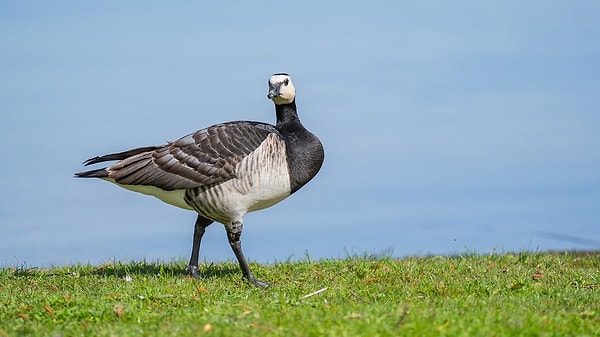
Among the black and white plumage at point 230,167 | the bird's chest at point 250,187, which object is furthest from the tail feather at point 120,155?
the bird's chest at point 250,187

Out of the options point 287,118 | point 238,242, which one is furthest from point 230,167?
point 287,118

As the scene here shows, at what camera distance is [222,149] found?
1272cm

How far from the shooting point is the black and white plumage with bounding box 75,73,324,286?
12.6 m

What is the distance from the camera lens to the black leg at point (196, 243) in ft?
44.4

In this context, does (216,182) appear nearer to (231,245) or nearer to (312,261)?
(231,245)

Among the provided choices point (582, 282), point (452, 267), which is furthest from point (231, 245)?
point (582, 282)

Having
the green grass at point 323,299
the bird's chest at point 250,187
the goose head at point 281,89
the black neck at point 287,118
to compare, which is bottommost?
the green grass at point 323,299

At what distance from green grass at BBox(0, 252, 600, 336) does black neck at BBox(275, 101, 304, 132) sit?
7.33 feet

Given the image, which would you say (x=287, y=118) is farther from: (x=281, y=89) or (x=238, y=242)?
(x=238, y=242)

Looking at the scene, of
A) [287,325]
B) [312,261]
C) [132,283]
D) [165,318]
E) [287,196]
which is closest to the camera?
[287,325]

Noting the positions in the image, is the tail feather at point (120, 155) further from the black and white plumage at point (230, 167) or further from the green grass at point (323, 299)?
the green grass at point (323, 299)

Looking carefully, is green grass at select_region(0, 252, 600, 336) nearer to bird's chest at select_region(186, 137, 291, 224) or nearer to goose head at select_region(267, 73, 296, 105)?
bird's chest at select_region(186, 137, 291, 224)

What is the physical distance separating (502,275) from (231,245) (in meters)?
4.04

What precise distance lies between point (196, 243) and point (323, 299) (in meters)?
3.75
